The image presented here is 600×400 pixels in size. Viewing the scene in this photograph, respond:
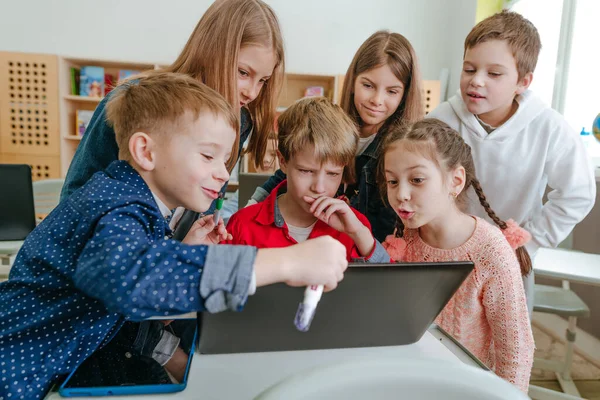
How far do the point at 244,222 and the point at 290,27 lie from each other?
3448 mm

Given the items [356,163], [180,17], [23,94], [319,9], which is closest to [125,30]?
[180,17]

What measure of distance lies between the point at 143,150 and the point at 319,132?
19.1 inches

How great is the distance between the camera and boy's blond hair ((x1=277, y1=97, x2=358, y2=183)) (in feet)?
3.58

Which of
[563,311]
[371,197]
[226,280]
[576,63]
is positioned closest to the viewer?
[226,280]

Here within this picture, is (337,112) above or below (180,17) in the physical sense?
below

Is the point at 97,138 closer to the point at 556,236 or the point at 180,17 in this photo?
the point at 556,236

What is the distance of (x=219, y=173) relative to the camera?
74 centimetres

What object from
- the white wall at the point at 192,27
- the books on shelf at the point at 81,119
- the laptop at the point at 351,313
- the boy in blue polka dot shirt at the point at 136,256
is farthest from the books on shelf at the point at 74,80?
the laptop at the point at 351,313

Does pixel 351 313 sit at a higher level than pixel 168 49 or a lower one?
lower

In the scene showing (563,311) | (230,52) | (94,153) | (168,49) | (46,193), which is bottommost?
(563,311)

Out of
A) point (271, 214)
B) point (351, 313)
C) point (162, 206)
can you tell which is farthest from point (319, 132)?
point (351, 313)

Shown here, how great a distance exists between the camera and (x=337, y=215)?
3.34 ft

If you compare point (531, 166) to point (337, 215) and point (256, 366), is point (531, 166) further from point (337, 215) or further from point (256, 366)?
point (256, 366)

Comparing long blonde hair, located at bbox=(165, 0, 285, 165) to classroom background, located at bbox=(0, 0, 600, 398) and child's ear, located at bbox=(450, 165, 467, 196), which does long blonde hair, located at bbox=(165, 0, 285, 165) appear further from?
classroom background, located at bbox=(0, 0, 600, 398)
